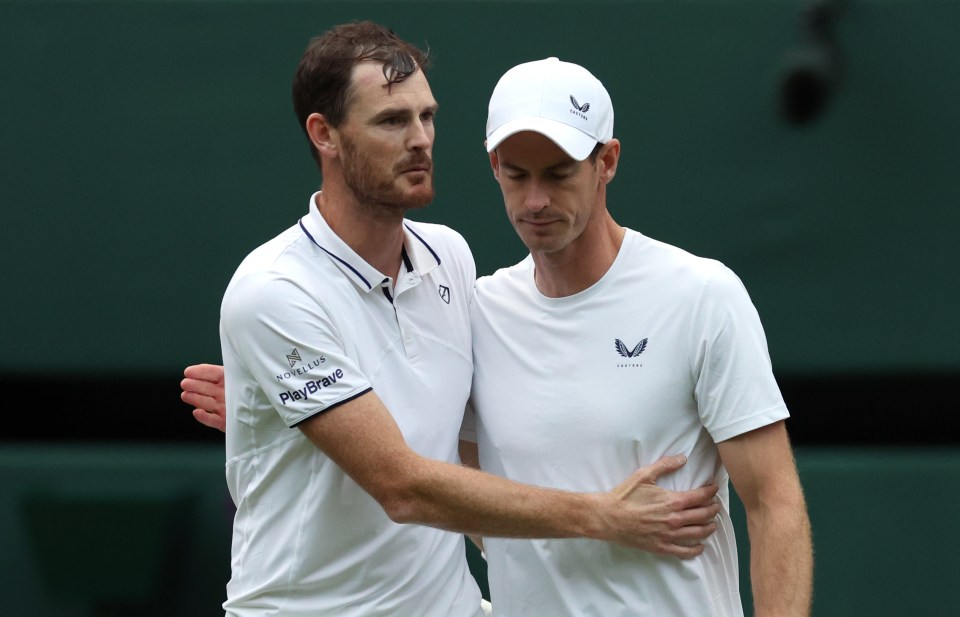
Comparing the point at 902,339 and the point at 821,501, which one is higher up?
the point at 902,339

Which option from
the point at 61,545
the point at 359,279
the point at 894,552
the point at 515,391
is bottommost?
the point at 894,552

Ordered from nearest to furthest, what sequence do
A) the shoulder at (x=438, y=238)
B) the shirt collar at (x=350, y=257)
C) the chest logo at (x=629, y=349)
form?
the chest logo at (x=629, y=349) < the shirt collar at (x=350, y=257) < the shoulder at (x=438, y=238)

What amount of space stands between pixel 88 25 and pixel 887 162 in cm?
195

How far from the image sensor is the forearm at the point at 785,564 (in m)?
1.95

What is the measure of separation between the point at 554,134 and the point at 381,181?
1.08 feet

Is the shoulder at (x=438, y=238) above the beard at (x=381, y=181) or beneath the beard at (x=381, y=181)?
beneath

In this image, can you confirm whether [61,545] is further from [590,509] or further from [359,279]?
[590,509]

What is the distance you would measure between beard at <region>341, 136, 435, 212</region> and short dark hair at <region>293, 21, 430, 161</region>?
7cm

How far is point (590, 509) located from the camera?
2.00 meters

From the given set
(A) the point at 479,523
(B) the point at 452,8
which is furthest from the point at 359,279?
(B) the point at 452,8

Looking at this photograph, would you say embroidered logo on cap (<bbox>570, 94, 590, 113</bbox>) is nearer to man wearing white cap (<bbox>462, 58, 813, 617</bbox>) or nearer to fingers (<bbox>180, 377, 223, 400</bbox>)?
man wearing white cap (<bbox>462, 58, 813, 617</bbox>)

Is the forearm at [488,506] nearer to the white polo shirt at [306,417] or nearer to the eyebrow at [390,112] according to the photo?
the white polo shirt at [306,417]

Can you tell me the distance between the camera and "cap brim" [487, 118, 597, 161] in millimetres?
1999

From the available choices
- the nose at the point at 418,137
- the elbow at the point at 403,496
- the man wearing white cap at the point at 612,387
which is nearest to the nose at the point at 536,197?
the man wearing white cap at the point at 612,387
